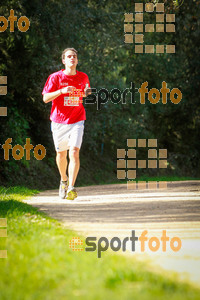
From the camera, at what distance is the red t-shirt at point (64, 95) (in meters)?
9.70

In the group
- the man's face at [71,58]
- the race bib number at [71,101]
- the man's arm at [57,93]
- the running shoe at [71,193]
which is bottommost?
the running shoe at [71,193]

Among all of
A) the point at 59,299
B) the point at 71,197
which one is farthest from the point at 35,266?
the point at 71,197

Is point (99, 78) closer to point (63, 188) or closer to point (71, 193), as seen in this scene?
point (63, 188)

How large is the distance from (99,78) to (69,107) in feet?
37.4

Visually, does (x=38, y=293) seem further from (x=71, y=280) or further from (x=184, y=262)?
(x=184, y=262)

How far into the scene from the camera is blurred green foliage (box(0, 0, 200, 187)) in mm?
17344

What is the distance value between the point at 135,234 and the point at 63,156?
4.15 metres

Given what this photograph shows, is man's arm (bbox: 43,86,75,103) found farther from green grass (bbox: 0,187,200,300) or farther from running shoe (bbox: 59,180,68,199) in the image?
green grass (bbox: 0,187,200,300)

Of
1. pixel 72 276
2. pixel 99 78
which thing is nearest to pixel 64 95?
pixel 72 276

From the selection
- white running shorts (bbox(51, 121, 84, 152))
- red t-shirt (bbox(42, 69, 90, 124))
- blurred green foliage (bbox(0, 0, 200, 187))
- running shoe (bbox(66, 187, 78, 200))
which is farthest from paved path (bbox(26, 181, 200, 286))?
blurred green foliage (bbox(0, 0, 200, 187))

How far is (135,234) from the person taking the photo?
258 inches

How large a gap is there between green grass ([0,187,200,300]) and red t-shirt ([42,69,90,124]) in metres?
4.15

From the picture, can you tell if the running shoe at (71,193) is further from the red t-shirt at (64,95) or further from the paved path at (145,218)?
the red t-shirt at (64,95)

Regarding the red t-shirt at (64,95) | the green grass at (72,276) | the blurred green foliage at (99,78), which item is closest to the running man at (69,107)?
the red t-shirt at (64,95)
